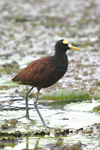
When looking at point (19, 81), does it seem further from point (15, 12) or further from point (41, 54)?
point (15, 12)

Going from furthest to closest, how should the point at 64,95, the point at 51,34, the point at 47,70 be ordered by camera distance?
the point at 51,34
the point at 64,95
the point at 47,70

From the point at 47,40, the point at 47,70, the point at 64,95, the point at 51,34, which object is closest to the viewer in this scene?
the point at 47,70

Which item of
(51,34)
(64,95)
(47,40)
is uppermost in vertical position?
(51,34)

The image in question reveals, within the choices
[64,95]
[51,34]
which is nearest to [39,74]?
[64,95]

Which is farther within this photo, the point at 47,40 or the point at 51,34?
the point at 51,34

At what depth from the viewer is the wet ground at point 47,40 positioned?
360 inches

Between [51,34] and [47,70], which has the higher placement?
[51,34]

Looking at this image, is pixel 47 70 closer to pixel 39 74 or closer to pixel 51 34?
pixel 39 74

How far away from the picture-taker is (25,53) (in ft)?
48.8

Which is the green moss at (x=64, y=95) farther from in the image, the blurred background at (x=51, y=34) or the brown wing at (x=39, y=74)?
the brown wing at (x=39, y=74)

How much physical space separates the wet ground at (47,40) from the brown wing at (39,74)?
29.3 inches

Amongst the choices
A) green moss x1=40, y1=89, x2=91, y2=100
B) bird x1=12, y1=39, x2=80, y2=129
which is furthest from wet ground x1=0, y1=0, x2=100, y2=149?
bird x1=12, y1=39, x2=80, y2=129

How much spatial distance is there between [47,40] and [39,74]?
11.3 m

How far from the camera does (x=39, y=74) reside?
6410mm
